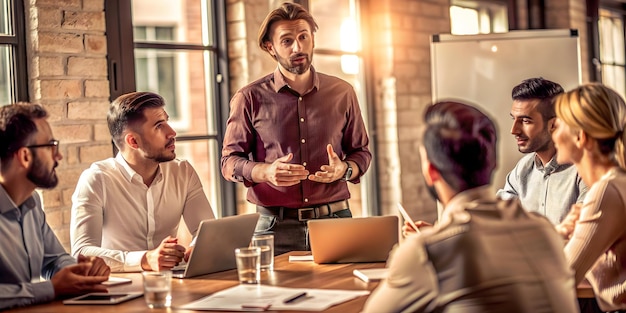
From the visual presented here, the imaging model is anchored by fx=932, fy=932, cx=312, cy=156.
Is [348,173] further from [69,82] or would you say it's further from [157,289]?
[157,289]

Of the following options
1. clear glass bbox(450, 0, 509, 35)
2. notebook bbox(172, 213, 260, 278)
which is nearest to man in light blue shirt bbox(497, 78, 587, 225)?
notebook bbox(172, 213, 260, 278)

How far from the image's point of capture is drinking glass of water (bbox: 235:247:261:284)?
2.78 meters

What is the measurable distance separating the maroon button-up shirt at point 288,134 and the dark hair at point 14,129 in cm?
124

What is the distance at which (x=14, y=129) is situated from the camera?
2.74m

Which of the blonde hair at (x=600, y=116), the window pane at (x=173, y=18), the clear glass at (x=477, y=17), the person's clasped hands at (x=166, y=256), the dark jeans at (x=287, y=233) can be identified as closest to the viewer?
the blonde hair at (x=600, y=116)

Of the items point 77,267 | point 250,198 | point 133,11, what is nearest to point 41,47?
Answer: point 133,11

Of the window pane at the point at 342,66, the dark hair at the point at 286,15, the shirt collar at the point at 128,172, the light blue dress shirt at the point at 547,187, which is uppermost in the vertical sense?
the dark hair at the point at 286,15

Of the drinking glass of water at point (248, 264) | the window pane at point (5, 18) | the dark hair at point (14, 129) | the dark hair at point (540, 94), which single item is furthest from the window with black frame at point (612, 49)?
the dark hair at point (14, 129)

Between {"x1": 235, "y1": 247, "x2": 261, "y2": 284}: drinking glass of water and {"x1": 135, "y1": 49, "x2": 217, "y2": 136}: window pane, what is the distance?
6.01ft

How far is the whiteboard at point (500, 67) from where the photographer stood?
5891 millimetres

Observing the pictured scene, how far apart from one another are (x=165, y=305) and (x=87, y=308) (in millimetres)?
214

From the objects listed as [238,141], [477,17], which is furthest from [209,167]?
[477,17]

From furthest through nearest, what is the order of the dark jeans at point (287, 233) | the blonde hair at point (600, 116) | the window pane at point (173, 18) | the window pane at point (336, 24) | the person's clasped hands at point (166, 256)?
the window pane at point (336, 24), the window pane at point (173, 18), the dark jeans at point (287, 233), the person's clasped hands at point (166, 256), the blonde hair at point (600, 116)

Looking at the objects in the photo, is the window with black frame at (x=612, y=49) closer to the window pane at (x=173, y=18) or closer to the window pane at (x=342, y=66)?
the window pane at (x=342, y=66)
